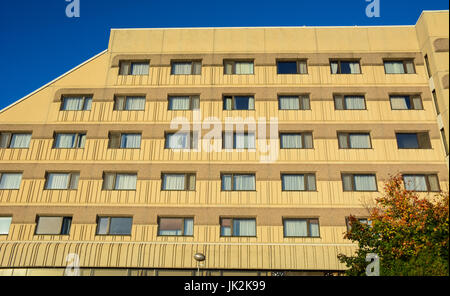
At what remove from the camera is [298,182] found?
24.8m

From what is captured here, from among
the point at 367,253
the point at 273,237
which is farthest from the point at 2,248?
the point at 367,253

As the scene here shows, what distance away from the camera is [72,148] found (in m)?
26.0

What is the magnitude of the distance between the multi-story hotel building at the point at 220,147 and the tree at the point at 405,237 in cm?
314

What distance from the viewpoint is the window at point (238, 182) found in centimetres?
2477

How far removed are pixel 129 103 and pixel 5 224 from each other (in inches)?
456

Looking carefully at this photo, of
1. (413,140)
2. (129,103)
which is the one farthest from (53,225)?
(413,140)

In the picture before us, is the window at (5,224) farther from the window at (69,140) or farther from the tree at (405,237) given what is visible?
the tree at (405,237)

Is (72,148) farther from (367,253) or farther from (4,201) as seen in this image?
(367,253)

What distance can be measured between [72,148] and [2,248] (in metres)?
7.61

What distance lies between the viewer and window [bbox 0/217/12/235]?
2367 cm

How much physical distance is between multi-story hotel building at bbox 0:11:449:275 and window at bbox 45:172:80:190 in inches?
4.4

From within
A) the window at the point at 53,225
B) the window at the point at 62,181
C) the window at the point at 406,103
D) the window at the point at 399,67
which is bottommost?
the window at the point at 53,225

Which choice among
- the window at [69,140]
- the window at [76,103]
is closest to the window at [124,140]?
the window at [69,140]
